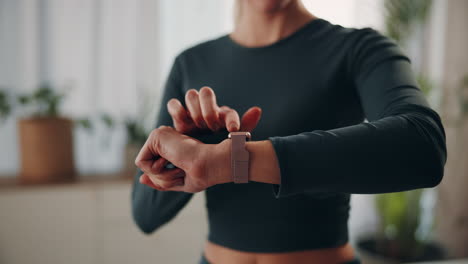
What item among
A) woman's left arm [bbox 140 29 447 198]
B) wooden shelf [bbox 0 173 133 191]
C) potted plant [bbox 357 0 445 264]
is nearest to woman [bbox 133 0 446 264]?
woman's left arm [bbox 140 29 447 198]

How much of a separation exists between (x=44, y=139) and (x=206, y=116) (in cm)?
136

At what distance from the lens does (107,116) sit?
1.64 meters

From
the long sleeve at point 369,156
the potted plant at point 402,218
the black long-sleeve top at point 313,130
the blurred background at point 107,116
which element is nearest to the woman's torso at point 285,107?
the black long-sleeve top at point 313,130

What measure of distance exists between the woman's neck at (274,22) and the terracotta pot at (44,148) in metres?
1.22

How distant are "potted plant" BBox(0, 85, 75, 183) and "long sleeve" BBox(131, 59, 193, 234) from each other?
1062mm

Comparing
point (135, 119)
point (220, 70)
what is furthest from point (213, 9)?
point (220, 70)

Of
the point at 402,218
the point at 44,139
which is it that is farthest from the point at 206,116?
the point at 402,218

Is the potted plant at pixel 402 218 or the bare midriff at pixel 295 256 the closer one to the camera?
the bare midriff at pixel 295 256

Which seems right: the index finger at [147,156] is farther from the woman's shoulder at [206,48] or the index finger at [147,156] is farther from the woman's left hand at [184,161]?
the woman's shoulder at [206,48]

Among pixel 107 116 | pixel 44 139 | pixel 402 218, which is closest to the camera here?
pixel 44 139

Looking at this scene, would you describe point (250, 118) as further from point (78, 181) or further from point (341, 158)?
point (78, 181)

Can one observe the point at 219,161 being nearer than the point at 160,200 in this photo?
Yes

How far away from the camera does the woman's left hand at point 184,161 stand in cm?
31

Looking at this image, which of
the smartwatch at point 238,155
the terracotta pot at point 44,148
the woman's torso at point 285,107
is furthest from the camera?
the terracotta pot at point 44,148
